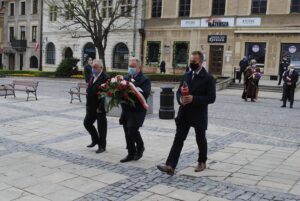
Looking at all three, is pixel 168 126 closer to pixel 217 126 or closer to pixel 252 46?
pixel 217 126

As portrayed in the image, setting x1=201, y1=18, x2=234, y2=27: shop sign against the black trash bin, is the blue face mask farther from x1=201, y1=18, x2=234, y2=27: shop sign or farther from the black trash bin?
x1=201, y1=18, x2=234, y2=27: shop sign

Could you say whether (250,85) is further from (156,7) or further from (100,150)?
(156,7)

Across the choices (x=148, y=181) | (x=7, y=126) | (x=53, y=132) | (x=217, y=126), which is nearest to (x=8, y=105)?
(x=7, y=126)

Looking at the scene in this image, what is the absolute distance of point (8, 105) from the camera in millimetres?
14453

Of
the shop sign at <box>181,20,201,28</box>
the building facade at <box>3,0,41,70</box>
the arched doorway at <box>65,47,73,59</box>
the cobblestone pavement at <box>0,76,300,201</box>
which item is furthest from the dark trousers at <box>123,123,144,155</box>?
the building facade at <box>3,0,41,70</box>

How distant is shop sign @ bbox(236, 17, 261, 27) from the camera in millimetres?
31438

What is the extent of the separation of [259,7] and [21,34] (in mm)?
30939

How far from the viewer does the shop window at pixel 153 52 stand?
121ft

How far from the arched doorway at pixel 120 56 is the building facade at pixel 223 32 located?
7.79 ft

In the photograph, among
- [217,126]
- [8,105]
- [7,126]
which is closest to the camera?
[7,126]

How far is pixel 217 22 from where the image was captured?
33.0m

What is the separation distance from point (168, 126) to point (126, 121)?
3.96m

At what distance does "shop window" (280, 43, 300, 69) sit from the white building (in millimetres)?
13123

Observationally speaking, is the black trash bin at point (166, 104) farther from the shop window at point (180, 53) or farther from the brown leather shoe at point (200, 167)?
the shop window at point (180, 53)
